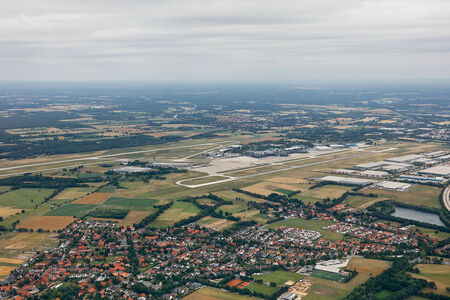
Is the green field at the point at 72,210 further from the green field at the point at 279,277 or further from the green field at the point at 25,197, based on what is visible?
the green field at the point at 279,277

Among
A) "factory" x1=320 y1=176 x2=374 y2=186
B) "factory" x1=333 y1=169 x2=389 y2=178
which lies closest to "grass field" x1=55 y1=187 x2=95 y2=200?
"factory" x1=320 y1=176 x2=374 y2=186

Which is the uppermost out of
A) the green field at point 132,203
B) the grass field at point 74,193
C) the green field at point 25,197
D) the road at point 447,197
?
the road at point 447,197

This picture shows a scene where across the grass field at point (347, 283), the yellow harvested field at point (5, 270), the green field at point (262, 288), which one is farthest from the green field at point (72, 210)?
the grass field at point (347, 283)

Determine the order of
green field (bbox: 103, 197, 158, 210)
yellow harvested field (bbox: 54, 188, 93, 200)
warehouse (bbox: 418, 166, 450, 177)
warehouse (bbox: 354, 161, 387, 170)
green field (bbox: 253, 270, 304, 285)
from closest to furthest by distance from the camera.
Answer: green field (bbox: 253, 270, 304, 285), green field (bbox: 103, 197, 158, 210), yellow harvested field (bbox: 54, 188, 93, 200), warehouse (bbox: 418, 166, 450, 177), warehouse (bbox: 354, 161, 387, 170)

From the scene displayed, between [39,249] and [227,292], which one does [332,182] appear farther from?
[39,249]

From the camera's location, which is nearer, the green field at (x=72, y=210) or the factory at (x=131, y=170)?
the green field at (x=72, y=210)

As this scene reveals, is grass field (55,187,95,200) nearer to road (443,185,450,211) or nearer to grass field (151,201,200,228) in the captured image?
grass field (151,201,200,228)

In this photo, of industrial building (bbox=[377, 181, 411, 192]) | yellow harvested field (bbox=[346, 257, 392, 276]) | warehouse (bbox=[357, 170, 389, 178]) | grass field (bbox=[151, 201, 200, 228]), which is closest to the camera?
yellow harvested field (bbox=[346, 257, 392, 276])
